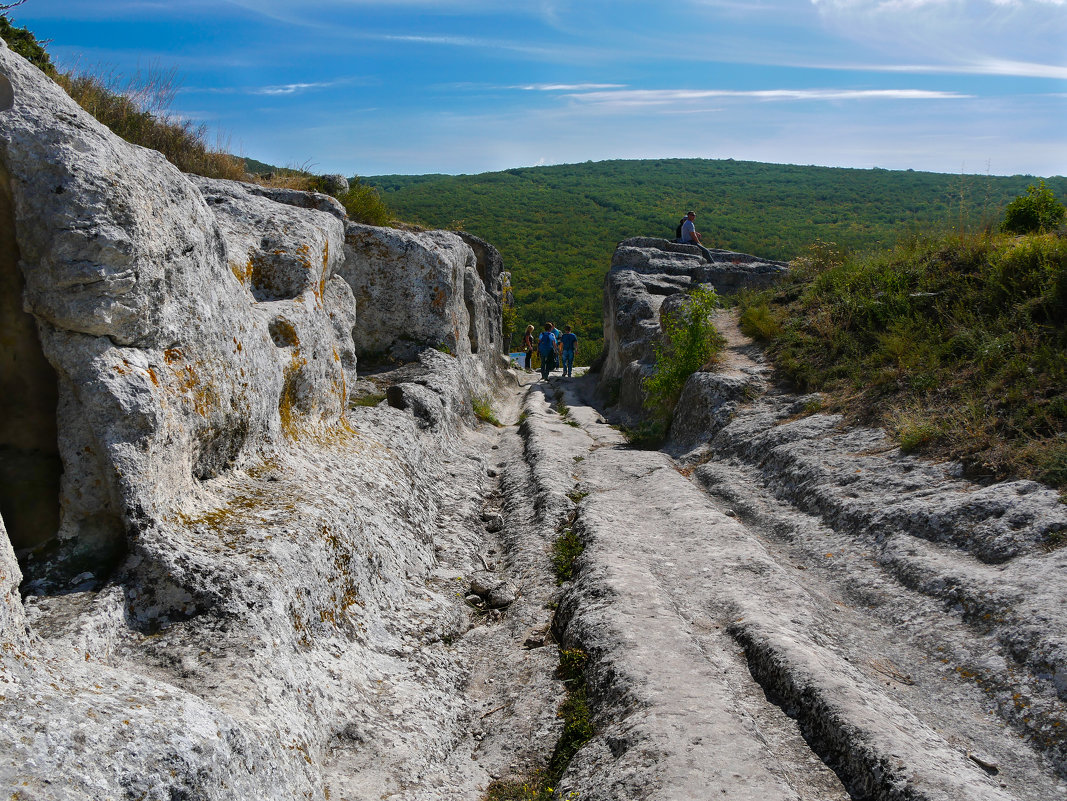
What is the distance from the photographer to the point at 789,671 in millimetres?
4520

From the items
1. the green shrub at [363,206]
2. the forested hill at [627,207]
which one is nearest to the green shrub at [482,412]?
the green shrub at [363,206]

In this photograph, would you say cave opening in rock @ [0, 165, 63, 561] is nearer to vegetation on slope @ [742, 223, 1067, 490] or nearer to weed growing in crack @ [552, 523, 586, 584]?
weed growing in crack @ [552, 523, 586, 584]

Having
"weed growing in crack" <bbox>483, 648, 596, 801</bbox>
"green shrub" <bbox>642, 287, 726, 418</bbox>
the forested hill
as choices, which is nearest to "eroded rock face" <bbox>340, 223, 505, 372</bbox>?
"green shrub" <bbox>642, 287, 726, 418</bbox>

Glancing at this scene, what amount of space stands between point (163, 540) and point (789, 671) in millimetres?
3917

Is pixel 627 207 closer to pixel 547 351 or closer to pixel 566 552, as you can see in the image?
pixel 547 351

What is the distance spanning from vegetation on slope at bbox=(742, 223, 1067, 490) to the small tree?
2090 millimetres

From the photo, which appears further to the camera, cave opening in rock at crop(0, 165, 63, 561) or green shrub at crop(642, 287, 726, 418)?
green shrub at crop(642, 287, 726, 418)

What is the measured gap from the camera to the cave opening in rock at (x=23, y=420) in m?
3.89

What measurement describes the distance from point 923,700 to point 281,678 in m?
4.13

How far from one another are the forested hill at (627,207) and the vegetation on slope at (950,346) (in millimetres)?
42742

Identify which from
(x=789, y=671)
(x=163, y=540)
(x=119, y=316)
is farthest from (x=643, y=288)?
(x=163, y=540)

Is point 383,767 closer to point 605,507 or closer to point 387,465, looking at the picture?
point 387,465

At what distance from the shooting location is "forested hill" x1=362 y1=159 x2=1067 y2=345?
65875mm

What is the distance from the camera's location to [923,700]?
4.71 meters
